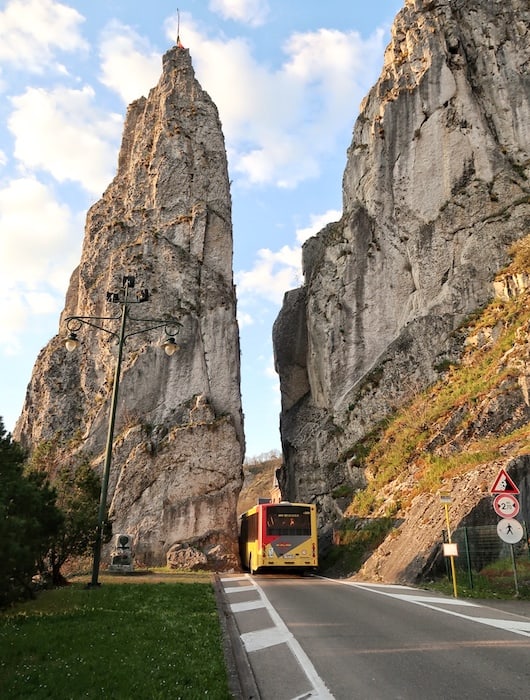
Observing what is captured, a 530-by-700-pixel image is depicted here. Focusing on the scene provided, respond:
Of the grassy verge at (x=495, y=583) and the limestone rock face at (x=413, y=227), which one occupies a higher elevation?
the limestone rock face at (x=413, y=227)

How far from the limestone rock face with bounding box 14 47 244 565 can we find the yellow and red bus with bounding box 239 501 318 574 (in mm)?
6961

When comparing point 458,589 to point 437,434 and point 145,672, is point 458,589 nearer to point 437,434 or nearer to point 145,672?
point 145,672

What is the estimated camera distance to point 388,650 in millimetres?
6953

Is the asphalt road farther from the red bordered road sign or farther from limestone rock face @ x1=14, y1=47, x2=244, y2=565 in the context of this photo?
limestone rock face @ x1=14, y1=47, x2=244, y2=565

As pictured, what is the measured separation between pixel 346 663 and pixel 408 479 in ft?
69.0

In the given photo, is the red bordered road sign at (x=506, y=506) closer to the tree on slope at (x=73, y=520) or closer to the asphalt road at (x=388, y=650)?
the asphalt road at (x=388, y=650)

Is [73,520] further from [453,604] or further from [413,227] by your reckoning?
[413,227]

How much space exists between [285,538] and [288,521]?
2.51ft

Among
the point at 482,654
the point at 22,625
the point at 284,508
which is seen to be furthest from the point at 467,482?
the point at 22,625

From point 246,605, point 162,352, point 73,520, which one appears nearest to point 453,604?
point 246,605

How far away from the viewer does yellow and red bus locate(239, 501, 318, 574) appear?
24.5 meters

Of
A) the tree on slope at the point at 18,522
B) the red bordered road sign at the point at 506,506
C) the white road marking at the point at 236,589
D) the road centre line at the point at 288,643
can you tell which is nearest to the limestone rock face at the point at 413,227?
the white road marking at the point at 236,589

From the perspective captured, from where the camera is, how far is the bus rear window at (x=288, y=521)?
82.1 ft

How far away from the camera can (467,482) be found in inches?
742
